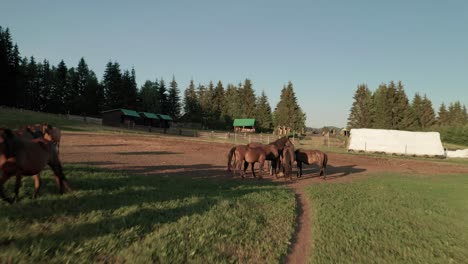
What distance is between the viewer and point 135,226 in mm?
5773

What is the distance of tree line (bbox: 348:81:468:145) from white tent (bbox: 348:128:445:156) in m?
31.9

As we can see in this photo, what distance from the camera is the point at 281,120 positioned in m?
88.5

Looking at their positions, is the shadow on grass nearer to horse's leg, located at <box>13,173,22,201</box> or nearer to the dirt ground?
horse's leg, located at <box>13,173,22,201</box>

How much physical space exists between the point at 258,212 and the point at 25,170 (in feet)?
19.9

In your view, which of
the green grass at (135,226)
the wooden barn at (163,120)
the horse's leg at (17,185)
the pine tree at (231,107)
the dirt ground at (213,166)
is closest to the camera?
the green grass at (135,226)

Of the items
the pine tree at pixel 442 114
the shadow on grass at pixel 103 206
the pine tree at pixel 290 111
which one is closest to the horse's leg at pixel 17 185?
the shadow on grass at pixel 103 206

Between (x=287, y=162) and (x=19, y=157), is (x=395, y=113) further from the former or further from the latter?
(x=19, y=157)

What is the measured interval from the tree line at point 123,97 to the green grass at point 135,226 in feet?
219

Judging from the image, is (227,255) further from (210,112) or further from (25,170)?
(210,112)

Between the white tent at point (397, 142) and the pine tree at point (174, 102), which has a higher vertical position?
the pine tree at point (174, 102)

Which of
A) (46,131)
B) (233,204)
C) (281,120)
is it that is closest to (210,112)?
(281,120)

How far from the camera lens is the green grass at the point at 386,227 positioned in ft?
20.9

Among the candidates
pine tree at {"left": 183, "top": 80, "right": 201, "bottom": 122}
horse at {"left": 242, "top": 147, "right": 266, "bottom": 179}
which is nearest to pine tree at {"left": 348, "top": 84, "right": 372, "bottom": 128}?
pine tree at {"left": 183, "top": 80, "right": 201, "bottom": 122}

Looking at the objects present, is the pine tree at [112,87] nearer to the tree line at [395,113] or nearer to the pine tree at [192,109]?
the pine tree at [192,109]
